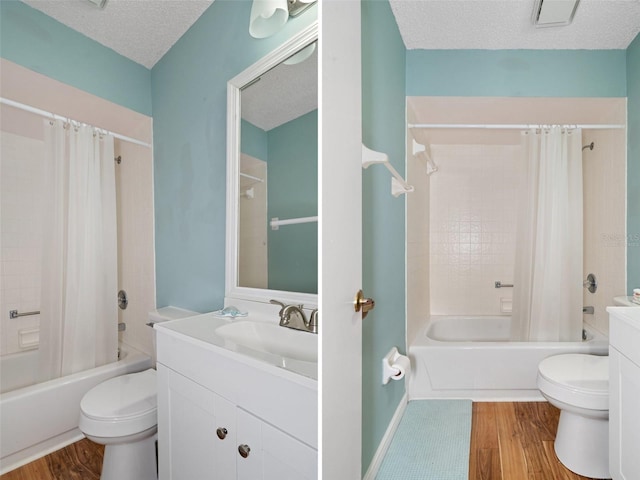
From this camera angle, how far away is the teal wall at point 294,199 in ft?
1.32

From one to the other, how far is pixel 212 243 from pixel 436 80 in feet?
5.59

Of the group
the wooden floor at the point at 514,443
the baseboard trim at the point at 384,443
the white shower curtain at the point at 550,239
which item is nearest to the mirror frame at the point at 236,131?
the baseboard trim at the point at 384,443

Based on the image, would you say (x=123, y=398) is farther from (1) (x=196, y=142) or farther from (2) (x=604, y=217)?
(2) (x=604, y=217)

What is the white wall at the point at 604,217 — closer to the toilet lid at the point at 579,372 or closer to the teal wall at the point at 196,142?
the toilet lid at the point at 579,372

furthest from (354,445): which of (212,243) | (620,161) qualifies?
(620,161)

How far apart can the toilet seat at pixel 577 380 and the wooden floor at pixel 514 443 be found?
0.84ft

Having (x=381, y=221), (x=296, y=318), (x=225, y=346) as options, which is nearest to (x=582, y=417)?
(x=381, y=221)

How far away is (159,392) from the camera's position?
337mm

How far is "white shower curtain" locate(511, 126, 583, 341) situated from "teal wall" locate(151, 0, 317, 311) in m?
1.86

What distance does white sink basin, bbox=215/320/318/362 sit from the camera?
Answer: 446 millimetres

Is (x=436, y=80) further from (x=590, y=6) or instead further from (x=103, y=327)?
(x=103, y=327)

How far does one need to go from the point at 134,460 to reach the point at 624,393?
1.29 metres

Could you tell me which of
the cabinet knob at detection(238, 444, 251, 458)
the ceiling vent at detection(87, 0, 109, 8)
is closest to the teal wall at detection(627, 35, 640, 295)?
the cabinet knob at detection(238, 444, 251, 458)

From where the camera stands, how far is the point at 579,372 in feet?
4.24
